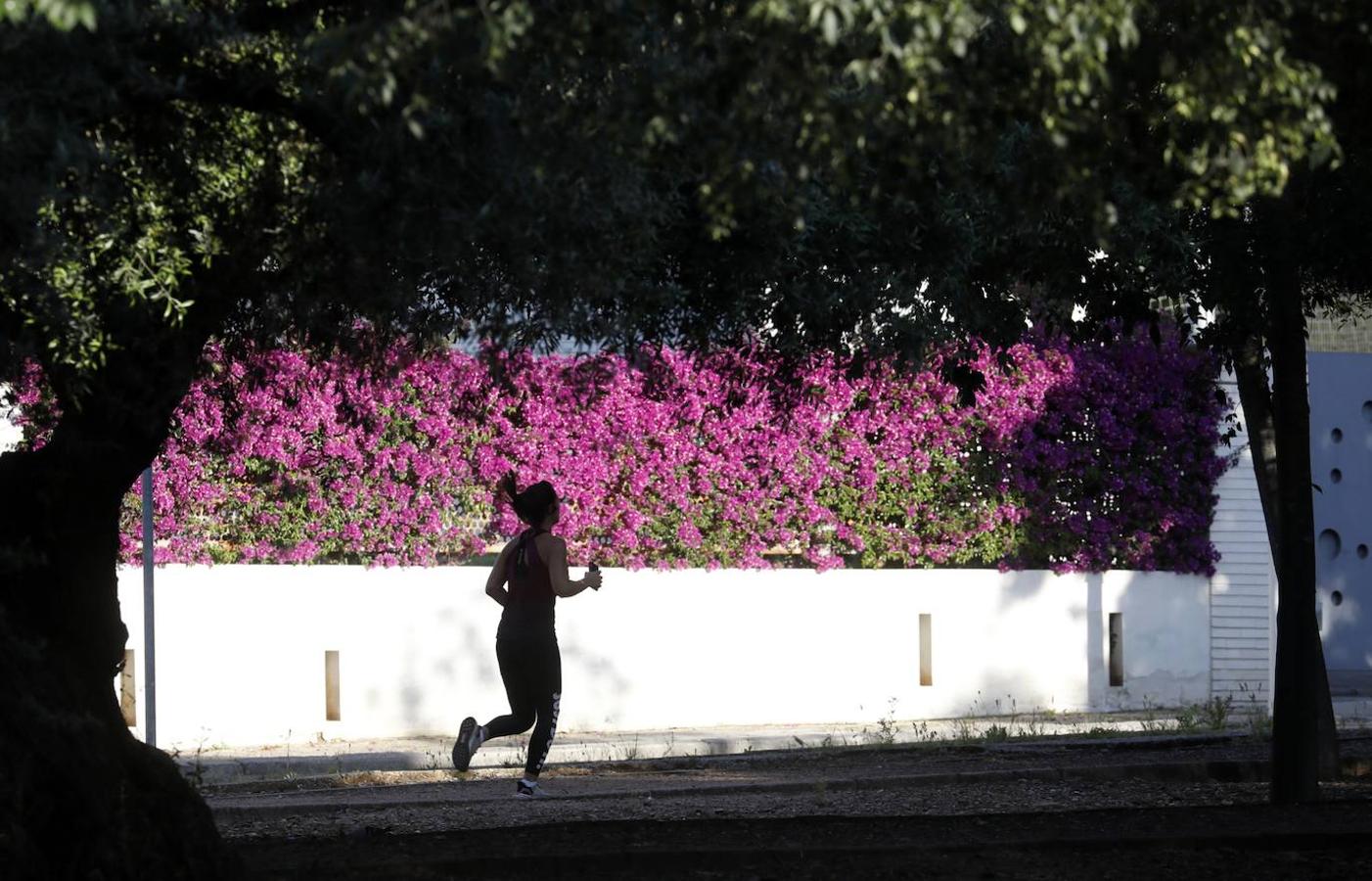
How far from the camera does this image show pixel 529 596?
10.7 meters

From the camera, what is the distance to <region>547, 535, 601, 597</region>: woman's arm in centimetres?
1057

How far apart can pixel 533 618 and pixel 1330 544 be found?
1415 cm

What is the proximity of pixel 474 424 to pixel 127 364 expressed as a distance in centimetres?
940

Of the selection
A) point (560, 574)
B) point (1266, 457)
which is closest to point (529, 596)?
point (560, 574)

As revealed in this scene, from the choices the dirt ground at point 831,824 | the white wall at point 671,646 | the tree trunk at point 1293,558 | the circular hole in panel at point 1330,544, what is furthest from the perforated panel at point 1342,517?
the tree trunk at point 1293,558

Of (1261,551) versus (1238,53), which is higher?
(1238,53)

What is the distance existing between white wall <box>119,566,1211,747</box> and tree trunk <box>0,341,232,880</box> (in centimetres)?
834

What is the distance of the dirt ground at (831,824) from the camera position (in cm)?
779

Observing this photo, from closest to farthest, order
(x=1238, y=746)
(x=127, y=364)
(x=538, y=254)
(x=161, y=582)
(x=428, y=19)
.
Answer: (x=428, y=19), (x=538, y=254), (x=127, y=364), (x=1238, y=746), (x=161, y=582)

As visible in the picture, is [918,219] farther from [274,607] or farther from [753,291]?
[274,607]

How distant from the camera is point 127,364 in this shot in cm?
671

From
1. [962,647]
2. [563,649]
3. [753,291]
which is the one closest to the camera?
[753,291]

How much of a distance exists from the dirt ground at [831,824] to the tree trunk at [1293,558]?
12.7 inches

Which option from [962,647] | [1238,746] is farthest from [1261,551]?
[1238,746]
